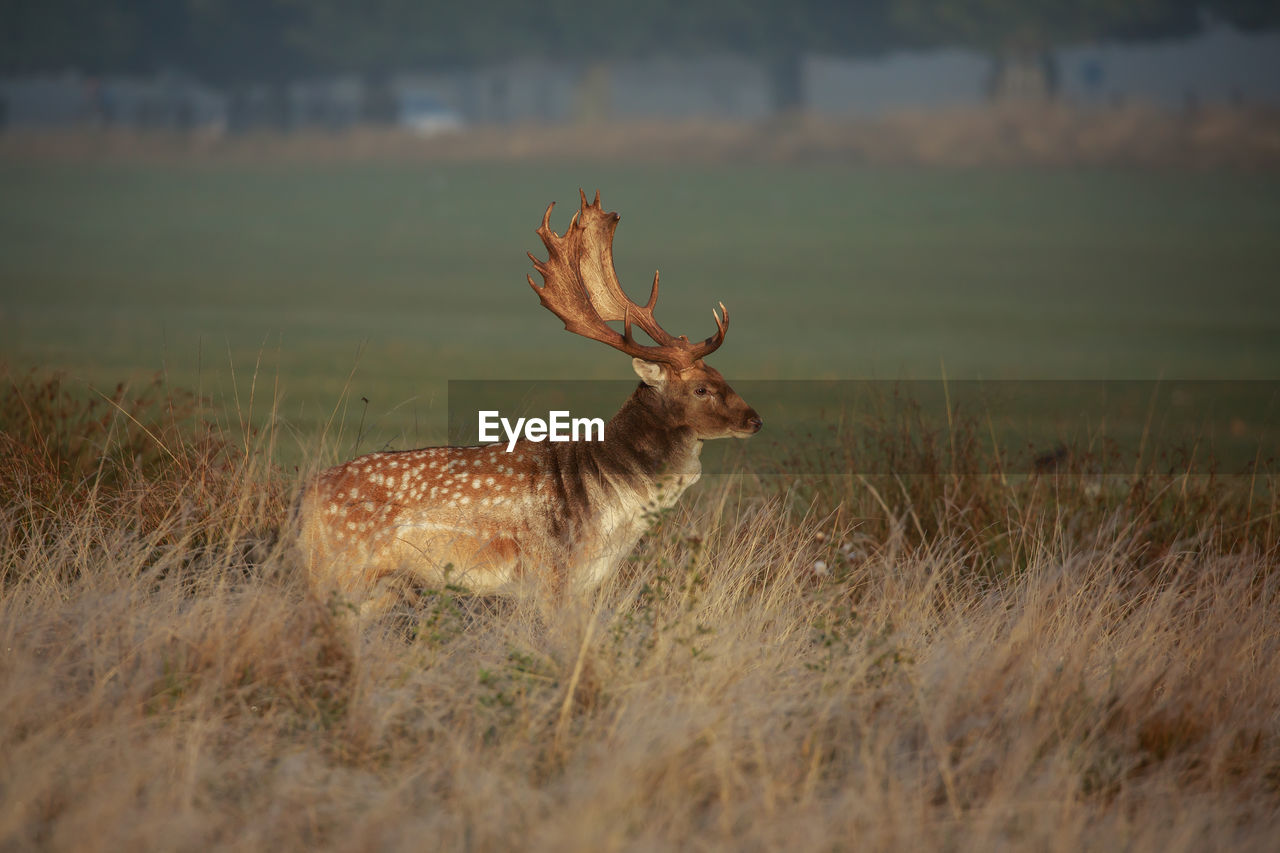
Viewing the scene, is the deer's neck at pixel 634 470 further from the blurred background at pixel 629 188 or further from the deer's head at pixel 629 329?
the blurred background at pixel 629 188

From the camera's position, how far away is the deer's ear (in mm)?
6711

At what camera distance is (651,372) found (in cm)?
673

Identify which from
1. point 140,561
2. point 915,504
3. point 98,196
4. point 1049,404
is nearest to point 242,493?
point 140,561

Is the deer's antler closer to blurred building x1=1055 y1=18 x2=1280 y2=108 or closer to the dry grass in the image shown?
the dry grass

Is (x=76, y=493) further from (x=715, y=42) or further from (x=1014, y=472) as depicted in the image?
(x=715, y=42)

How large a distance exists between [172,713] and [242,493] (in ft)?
6.86

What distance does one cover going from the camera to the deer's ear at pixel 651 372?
22.0 ft

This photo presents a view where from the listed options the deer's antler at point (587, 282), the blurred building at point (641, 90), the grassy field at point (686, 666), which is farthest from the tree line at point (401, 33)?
the deer's antler at point (587, 282)

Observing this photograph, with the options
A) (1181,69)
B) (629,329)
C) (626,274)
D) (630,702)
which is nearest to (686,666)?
(630,702)

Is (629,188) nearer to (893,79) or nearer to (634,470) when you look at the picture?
(893,79)

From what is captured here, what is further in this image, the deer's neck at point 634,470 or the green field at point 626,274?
the green field at point 626,274

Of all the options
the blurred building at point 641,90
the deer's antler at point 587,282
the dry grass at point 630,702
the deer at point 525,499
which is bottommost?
the dry grass at point 630,702

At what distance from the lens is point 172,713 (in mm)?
5469

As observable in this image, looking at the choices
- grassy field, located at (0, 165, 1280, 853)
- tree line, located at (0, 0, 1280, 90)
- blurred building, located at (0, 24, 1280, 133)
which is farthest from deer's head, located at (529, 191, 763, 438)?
tree line, located at (0, 0, 1280, 90)
